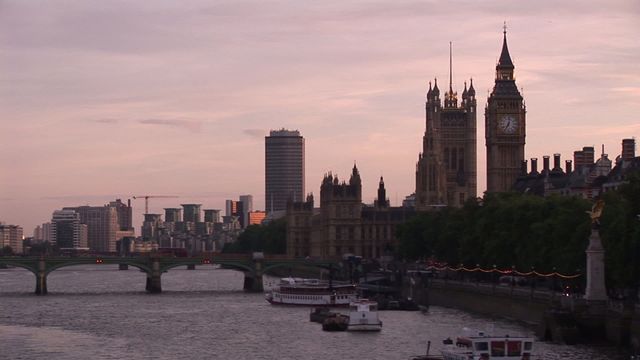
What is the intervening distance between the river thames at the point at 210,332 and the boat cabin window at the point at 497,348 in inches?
166

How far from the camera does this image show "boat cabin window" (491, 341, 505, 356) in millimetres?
75562

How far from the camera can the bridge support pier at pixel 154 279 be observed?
171 metres

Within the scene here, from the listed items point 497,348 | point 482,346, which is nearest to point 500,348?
point 497,348

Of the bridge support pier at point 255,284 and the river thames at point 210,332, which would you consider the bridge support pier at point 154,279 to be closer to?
the bridge support pier at point 255,284

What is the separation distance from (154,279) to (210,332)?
65.6 m

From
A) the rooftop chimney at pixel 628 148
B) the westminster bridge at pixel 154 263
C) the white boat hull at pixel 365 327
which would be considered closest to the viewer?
the white boat hull at pixel 365 327

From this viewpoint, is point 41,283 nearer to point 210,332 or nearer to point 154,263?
point 154,263

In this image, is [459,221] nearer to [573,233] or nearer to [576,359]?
[573,233]

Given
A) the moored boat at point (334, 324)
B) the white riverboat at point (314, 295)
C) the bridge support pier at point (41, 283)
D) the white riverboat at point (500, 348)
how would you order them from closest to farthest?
the white riverboat at point (500, 348) < the moored boat at point (334, 324) < the white riverboat at point (314, 295) < the bridge support pier at point (41, 283)

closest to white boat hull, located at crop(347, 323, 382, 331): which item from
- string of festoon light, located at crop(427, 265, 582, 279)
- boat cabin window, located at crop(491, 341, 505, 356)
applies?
string of festoon light, located at crop(427, 265, 582, 279)

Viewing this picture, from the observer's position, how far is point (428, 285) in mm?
136375

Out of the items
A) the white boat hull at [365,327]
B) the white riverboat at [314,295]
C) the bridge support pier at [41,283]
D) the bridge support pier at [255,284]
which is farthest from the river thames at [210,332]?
the bridge support pier at [255,284]

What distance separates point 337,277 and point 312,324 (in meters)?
69.2

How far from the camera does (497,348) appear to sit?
75750 millimetres
